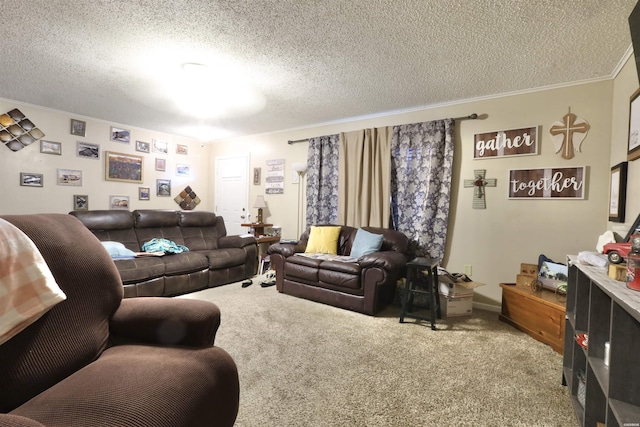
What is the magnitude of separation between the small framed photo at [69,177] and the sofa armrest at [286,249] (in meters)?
3.16

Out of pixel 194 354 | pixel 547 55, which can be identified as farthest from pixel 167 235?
pixel 547 55

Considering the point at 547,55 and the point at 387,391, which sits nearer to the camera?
the point at 387,391

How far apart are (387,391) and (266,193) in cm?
396

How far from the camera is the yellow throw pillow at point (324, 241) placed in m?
3.72

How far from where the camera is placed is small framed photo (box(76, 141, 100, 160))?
4.33 metres

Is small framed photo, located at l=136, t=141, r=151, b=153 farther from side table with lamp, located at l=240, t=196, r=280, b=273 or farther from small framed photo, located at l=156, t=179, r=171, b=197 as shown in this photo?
side table with lamp, located at l=240, t=196, r=280, b=273

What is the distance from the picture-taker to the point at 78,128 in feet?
14.1

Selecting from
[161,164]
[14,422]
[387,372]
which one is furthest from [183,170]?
[14,422]

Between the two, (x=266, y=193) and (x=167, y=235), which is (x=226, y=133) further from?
(x=167, y=235)

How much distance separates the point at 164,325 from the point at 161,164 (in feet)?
15.5

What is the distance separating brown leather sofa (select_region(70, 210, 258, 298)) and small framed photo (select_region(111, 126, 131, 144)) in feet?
5.26

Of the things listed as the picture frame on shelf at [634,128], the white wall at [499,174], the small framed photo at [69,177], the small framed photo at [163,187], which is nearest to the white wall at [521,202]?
the white wall at [499,174]

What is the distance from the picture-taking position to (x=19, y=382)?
0.92m

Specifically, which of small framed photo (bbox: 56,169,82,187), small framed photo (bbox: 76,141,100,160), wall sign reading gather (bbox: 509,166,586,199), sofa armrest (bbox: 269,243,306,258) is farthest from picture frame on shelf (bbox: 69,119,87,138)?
wall sign reading gather (bbox: 509,166,586,199)
